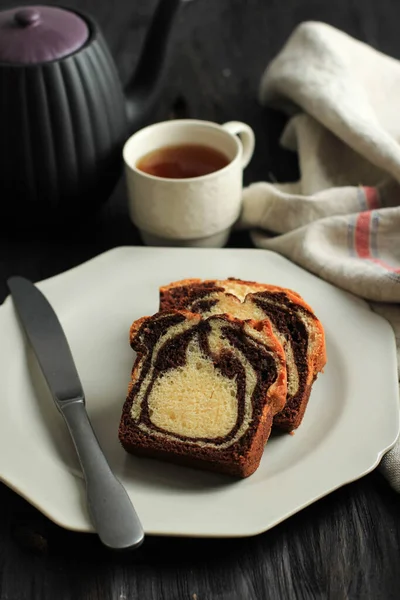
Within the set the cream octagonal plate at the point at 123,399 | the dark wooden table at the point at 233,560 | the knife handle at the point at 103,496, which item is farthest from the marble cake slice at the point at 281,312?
the knife handle at the point at 103,496

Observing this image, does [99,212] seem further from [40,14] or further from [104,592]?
[104,592]

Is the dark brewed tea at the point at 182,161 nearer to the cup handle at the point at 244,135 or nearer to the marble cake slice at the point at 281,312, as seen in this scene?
the cup handle at the point at 244,135

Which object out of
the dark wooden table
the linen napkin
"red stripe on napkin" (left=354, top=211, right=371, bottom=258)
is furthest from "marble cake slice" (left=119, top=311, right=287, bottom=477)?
"red stripe on napkin" (left=354, top=211, right=371, bottom=258)

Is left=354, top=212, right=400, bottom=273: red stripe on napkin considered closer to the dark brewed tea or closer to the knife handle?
the dark brewed tea

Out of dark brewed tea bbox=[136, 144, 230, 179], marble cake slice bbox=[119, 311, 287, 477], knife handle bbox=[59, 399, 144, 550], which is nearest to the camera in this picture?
knife handle bbox=[59, 399, 144, 550]

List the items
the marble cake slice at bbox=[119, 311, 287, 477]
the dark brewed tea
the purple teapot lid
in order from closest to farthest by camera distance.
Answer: the marble cake slice at bbox=[119, 311, 287, 477]
the purple teapot lid
the dark brewed tea

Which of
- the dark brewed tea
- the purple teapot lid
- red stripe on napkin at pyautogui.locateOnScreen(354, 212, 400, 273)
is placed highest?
the purple teapot lid

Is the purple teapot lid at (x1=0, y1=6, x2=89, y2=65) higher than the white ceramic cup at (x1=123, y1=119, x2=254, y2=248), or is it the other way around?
the purple teapot lid at (x1=0, y1=6, x2=89, y2=65)

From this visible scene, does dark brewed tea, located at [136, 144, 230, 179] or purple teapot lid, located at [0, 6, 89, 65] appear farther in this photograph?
dark brewed tea, located at [136, 144, 230, 179]
